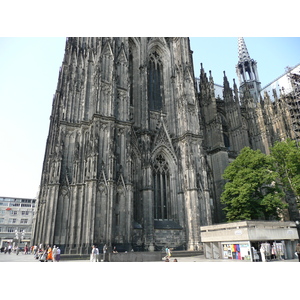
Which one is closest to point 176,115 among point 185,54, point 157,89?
point 157,89

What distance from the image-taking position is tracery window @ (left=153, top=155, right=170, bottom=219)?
86.8 ft

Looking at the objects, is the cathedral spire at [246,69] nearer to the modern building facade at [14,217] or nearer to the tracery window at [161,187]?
the tracery window at [161,187]

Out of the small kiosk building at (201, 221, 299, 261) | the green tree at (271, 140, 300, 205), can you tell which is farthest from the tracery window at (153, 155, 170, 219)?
the green tree at (271, 140, 300, 205)

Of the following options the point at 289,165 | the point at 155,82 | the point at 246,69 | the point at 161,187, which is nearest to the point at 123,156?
the point at 161,187

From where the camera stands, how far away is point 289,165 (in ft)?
77.6

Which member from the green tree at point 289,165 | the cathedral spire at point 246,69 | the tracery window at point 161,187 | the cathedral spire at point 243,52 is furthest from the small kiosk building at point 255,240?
the cathedral spire at point 243,52

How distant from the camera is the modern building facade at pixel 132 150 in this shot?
21.1 m

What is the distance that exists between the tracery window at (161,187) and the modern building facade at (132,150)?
0.36ft

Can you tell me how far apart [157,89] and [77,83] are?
10.7m

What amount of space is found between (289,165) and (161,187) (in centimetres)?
1289

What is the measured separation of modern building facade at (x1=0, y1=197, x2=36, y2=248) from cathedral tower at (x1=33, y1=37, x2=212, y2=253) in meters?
54.1

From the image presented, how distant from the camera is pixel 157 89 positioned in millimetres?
32750
